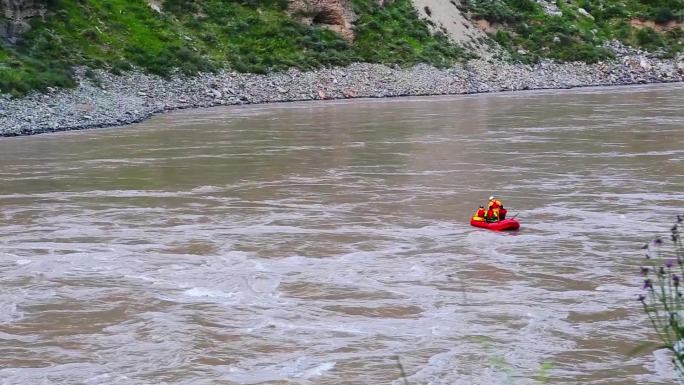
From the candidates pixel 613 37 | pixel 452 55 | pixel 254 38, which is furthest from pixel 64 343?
pixel 613 37

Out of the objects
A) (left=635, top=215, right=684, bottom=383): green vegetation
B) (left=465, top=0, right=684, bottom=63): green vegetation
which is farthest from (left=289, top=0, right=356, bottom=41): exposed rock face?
(left=635, top=215, right=684, bottom=383): green vegetation

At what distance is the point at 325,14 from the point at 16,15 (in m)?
17.9

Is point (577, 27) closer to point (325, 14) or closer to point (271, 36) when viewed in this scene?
point (325, 14)

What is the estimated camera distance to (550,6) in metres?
63.3

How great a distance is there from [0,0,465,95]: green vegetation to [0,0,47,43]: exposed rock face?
44 cm

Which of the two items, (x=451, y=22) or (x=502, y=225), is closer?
(x=502, y=225)

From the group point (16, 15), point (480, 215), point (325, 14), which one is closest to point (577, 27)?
point (325, 14)

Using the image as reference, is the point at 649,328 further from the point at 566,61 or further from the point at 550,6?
the point at 550,6

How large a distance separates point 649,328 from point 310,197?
31.9 ft

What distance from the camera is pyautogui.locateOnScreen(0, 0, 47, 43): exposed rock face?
39594 mm

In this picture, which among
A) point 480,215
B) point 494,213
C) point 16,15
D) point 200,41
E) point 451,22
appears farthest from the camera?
point 451,22

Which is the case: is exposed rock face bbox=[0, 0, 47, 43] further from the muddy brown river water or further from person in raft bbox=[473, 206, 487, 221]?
person in raft bbox=[473, 206, 487, 221]

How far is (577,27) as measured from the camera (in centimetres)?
6050

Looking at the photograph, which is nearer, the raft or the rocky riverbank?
the raft
